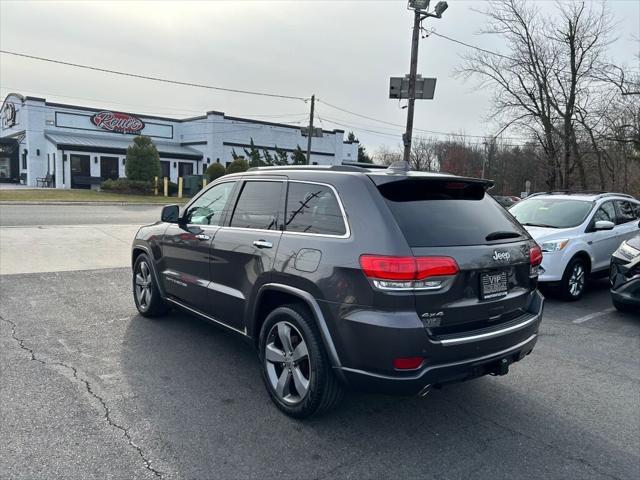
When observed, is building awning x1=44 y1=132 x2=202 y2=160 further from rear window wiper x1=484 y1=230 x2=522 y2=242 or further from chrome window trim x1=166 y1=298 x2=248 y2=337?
rear window wiper x1=484 y1=230 x2=522 y2=242

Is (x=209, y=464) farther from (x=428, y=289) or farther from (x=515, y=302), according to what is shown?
(x=515, y=302)

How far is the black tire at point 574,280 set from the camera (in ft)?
23.8

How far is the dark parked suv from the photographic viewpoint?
Answer: 2896mm

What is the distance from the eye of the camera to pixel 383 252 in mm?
2908

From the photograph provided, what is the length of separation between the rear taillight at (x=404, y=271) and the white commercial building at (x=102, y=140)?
110 ft

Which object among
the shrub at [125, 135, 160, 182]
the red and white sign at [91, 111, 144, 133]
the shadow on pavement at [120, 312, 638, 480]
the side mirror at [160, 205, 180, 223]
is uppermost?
the red and white sign at [91, 111, 144, 133]

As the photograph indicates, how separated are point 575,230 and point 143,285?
253 inches

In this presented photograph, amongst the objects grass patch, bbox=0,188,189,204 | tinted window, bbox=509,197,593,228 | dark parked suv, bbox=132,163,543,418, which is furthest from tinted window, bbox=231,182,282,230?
grass patch, bbox=0,188,189,204

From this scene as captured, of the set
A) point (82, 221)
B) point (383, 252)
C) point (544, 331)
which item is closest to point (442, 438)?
point (383, 252)

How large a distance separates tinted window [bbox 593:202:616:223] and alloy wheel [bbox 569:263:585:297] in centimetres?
100

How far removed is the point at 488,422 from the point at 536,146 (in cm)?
2772

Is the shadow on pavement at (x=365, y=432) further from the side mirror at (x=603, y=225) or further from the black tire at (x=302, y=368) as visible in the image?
the side mirror at (x=603, y=225)

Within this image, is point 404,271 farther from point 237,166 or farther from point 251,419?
point 237,166

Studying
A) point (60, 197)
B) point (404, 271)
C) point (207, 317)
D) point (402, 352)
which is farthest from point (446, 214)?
point (60, 197)
